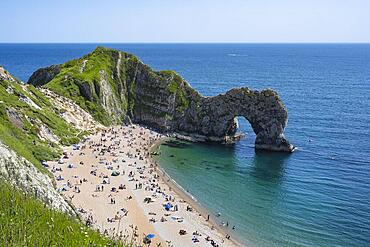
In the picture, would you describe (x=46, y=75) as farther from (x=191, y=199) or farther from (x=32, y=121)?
(x=191, y=199)

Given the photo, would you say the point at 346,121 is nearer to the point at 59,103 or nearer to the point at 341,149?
the point at 341,149

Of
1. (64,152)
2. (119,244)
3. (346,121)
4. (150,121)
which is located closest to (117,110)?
(150,121)

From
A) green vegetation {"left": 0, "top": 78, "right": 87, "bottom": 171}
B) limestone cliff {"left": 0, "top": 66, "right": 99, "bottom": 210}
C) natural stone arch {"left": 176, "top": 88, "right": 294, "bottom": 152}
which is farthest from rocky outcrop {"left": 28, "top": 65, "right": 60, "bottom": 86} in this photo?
natural stone arch {"left": 176, "top": 88, "right": 294, "bottom": 152}

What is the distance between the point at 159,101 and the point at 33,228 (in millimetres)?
80993

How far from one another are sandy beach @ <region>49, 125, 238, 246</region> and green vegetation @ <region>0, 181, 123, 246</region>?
18.0 m

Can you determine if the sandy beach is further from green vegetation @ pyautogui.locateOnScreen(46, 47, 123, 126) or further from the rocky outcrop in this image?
the rocky outcrop

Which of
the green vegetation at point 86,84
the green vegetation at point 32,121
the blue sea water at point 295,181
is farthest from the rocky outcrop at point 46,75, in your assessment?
the blue sea water at point 295,181

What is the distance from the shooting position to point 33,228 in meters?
12.4

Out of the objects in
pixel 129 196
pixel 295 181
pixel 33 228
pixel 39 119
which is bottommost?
pixel 129 196

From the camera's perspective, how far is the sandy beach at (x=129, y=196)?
42.4 metres

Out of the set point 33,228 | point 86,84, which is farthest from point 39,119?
point 33,228

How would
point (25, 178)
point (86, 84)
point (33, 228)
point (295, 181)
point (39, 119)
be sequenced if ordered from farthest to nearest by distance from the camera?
1. point (86, 84)
2. point (39, 119)
3. point (295, 181)
4. point (25, 178)
5. point (33, 228)

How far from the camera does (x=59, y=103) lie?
8212 cm

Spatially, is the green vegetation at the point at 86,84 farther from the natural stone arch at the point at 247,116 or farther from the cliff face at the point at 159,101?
the natural stone arch at the point at 247,116
